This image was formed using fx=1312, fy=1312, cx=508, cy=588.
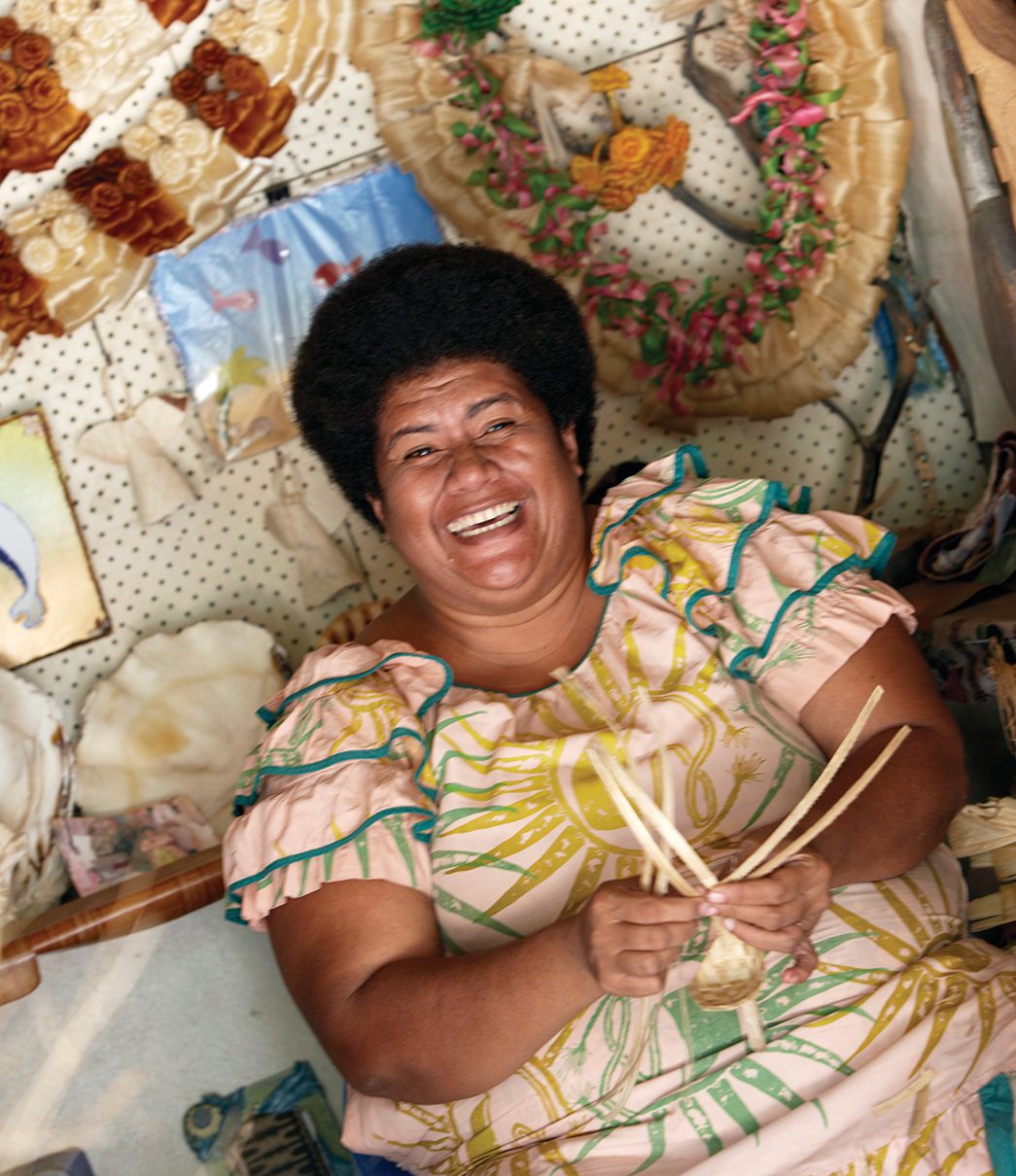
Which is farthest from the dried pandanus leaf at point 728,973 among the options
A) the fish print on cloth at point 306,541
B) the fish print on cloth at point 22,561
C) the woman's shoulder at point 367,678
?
the fish print on cloth at point 22,561

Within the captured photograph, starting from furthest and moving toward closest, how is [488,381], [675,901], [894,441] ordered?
[894,441] → [488,381] → [675,901]

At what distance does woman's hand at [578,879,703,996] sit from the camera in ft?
4.54

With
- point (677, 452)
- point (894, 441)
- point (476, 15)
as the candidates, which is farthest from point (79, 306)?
point (894, 441)

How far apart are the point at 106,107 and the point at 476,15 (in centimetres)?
77

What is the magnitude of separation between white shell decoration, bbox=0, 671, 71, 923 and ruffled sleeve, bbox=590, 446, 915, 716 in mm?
1237

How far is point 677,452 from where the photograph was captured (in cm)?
199

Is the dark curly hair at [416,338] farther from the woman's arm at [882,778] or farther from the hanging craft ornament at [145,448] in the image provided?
the hanging craft ornament at [145,448]

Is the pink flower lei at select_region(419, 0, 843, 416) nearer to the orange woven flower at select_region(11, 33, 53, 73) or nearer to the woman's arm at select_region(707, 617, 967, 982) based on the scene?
the orange woven flower at select_region(11, 33, 53, 73)

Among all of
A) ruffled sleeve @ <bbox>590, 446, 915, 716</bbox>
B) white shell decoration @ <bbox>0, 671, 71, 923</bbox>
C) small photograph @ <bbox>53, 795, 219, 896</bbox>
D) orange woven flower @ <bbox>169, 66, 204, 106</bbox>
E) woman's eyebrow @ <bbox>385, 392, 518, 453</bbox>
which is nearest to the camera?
ruffled sleeve @ <bbox>590, 446, 915, 716</bbox>

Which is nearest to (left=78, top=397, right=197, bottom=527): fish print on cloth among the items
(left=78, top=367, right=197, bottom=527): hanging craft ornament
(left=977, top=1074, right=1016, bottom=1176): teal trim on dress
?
(left=78, top=367, right=197, bottom=527): hanging craft ornament

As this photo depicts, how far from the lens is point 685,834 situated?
1767 millimetres

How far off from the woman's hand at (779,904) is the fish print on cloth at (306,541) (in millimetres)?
1532

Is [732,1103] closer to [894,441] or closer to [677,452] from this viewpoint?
[677,452]

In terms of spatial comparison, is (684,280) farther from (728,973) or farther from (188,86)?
(728,973)
